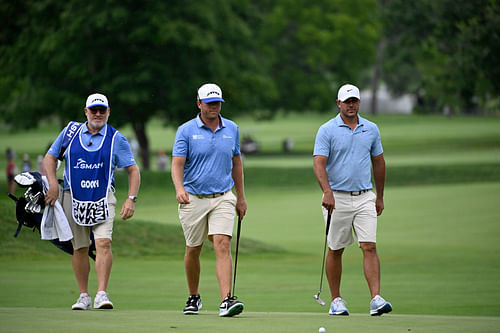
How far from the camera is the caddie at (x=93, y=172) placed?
842 cm

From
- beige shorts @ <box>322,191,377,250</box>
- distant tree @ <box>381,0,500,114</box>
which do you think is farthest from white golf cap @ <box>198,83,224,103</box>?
distant tree @ <box>381,0,500,114</box>

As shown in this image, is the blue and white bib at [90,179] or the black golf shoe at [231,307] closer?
the black golf shoe at [231,307]

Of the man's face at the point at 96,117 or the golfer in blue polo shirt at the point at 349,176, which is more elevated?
the man's face at the point at 96,117

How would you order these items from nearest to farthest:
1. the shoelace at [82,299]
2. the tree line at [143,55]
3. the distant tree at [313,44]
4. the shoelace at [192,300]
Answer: the shoelace at [192,300]
the shoelace at [82,299]
the tree line at [143,55]
the distant tree at [313,44]

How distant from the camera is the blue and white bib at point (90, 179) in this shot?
Answer: 27.6ft

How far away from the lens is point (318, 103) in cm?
6028

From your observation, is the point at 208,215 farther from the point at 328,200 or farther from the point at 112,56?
the point at 112,56

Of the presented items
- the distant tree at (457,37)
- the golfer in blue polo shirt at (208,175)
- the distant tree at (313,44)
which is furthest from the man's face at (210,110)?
the distant tree at (313,44)

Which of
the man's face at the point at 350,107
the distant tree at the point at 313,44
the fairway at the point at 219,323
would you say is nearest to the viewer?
the fairway at the point at 219,323

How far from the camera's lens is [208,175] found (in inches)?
326

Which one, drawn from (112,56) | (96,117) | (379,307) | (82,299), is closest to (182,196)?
(96,117)

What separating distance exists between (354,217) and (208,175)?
4.60 feet

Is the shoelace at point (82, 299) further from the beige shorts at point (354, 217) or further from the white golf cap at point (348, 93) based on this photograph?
the white golf cap at point (348, 93)

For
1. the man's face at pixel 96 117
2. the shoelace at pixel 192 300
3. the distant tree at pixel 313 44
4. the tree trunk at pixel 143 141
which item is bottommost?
the shoelace at pixel 192 300
